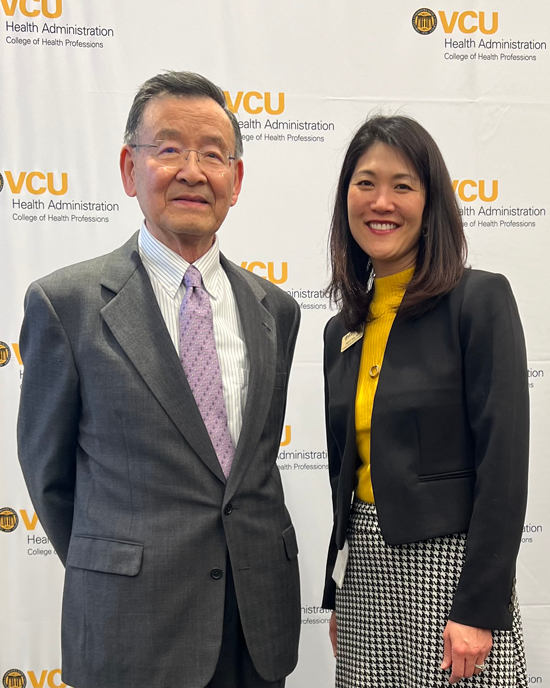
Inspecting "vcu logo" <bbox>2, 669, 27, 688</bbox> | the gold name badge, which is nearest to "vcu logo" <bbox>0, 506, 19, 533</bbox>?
"vcu logo" <bbox>2, 669, 27, 688</bbox>

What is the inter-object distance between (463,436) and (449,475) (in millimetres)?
98

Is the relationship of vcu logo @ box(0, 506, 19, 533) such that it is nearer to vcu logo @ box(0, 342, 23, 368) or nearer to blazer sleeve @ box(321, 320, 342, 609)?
vcu logo @ box(0, 342, 23, 368)

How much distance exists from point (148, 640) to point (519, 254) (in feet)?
7.85

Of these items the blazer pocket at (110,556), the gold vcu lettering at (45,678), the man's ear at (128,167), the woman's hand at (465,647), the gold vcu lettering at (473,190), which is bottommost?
the gold vcu lettering at (45,678)

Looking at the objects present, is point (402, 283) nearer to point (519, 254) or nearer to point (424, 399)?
point (424, 399)

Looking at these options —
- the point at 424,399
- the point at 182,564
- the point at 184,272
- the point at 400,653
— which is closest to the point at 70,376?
the point at 184,272

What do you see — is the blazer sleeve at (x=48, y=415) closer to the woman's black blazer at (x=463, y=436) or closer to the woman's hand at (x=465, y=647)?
the woman's black blazer at (x=463, y=436)

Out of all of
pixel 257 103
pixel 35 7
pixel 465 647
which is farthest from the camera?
pixel 257 103

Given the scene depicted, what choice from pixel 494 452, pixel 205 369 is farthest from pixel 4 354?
pixel 494 452

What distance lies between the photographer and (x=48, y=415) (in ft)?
5.47

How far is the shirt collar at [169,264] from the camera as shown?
1766mm

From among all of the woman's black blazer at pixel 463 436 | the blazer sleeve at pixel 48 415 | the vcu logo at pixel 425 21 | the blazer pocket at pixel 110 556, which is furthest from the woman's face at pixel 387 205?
the vcu logo at pixel 425 21

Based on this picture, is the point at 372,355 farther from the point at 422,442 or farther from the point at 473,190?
the point at 473,190

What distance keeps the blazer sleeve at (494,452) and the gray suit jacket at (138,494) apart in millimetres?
483
